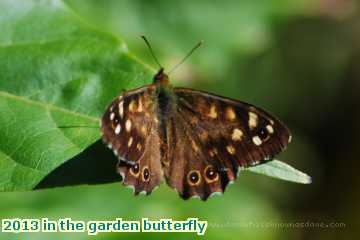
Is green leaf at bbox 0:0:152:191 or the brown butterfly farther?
the brown butterfly

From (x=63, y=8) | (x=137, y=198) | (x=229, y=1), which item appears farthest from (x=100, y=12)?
(x=63, y=8)

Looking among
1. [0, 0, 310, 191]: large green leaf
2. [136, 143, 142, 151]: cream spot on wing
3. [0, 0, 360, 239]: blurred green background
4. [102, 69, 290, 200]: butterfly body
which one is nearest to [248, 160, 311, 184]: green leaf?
[0, 0, 310, 191]: large green leaf

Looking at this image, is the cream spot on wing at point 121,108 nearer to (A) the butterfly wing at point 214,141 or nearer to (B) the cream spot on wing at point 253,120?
(A) the butterfly wing at point 214,141

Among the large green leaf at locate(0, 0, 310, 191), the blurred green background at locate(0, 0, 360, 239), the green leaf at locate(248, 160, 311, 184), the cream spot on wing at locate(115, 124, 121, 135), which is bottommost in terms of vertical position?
the blurred green background at locate(0, 0, 360, 239)

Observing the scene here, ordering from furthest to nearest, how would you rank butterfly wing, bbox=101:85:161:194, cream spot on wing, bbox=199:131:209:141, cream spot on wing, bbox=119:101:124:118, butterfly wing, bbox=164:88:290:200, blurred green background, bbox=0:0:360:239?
blurred green background, bbox=0:0:360:239, cream spot on wing, bbox=199:131:209:141, butterfly wing, bbox=164:88:290:200, cream spot on wing, bbox=119:101:124:118, butterfly wing, bbox=101:85:161:194

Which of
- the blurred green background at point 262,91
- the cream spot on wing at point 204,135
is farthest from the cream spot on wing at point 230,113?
the blurred green background at point 262,91

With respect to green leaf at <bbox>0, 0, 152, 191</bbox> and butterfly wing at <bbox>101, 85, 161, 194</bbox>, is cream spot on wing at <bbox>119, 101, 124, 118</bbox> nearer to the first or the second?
butterfly wing at <bbox>101, 85, 161, 194</bbox>

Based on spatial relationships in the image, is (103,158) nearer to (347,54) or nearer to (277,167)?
(277,167)

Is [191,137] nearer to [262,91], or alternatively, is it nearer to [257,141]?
[257,141]
